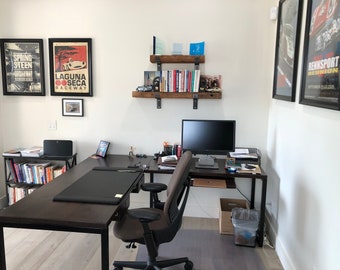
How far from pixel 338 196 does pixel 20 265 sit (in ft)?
7.76

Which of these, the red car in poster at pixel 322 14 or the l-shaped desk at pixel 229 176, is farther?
the l-shaped desk at pixel 229 176

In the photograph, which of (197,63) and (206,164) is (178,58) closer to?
(197,63)

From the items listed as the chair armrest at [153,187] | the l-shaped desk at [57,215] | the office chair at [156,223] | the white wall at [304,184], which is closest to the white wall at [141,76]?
the white wall at [304,184]

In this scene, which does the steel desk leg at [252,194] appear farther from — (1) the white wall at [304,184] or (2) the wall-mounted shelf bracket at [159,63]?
(2) the wall-mounted shelf bracket at [159,63]

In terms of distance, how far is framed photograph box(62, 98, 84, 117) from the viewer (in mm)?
3371

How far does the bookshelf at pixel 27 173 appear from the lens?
10.9 ft

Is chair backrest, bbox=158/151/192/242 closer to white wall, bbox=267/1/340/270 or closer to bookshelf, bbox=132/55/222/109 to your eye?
white wall, bbox=267/1/340/270

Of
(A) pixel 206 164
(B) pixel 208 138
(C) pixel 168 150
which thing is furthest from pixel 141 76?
(A) pixel 206 164

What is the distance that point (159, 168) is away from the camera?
2.87 meters

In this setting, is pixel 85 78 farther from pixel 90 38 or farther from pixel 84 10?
pixel 84 10

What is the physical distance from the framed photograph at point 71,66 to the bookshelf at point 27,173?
2.44 ft

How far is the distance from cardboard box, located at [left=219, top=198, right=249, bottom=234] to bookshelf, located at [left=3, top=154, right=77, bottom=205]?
5.61 ft

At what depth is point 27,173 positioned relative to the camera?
3.35 m

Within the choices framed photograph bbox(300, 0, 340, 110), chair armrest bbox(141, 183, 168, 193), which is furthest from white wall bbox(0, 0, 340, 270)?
chair armrest bbox(141, 183, 168, 193)
